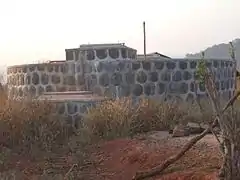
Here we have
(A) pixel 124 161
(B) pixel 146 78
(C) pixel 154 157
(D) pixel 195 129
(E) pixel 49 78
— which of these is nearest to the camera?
(C) pixel 154 157

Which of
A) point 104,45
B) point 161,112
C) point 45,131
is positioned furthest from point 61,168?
point 104,45

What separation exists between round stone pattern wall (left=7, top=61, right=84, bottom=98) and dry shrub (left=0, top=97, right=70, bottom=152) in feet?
10.5

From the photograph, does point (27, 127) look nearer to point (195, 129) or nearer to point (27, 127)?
point (27, 127)

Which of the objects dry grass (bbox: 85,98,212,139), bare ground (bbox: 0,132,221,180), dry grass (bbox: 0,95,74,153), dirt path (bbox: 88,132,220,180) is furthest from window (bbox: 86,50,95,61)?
dirt path (bbox: 88,132,220,180)

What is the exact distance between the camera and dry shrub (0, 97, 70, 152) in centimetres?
973

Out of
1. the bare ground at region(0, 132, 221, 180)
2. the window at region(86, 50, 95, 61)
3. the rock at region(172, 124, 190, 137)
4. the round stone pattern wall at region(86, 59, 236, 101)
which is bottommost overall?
the bare ground at region(0, 132, 221, 180)

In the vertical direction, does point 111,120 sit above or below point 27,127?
above

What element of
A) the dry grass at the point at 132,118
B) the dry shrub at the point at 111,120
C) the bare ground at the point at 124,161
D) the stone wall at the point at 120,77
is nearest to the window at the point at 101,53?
the stone wall at the point at 120,77

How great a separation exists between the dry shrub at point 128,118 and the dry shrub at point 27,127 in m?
0.79

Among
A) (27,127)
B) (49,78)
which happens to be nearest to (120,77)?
(49,78)

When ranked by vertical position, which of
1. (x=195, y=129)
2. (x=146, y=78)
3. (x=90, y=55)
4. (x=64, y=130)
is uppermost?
(x=90, y=55)

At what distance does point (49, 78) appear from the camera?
14.2 metres

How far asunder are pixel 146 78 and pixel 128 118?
136 inches

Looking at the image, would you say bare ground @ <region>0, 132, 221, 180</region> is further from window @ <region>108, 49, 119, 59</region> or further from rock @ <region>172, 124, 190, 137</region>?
window @ <region>108, 49, 119, 59</region>
